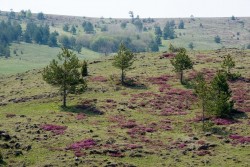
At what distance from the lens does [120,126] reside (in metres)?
63.2

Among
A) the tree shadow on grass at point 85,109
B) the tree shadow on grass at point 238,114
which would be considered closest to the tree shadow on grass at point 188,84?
the tree shadow on grass at point 238,114

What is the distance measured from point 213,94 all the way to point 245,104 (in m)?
13.1

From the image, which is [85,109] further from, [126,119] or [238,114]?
[238,114]

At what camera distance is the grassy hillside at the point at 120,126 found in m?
50.2

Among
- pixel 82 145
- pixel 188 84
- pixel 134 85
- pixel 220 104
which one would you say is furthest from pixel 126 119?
pixel 188 84

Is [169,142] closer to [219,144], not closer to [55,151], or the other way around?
[219,144]

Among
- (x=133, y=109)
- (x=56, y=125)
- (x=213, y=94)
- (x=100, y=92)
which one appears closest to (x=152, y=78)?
(x=100, y=92)

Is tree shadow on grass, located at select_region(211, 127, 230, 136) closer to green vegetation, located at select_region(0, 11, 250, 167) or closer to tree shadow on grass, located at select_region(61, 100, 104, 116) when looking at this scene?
green vegetation, located at select_region(0, 11, 250, 167)

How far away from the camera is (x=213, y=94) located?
65.6 m

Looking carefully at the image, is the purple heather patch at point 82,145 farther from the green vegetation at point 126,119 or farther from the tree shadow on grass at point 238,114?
the tree shadow on grass at point 238,114

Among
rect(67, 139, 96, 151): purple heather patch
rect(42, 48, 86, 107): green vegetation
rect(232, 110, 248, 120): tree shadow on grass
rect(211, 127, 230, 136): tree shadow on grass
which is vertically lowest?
rect(67, 139, 96, 151): purple heather patch

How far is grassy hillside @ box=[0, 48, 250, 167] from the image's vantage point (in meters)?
50.2

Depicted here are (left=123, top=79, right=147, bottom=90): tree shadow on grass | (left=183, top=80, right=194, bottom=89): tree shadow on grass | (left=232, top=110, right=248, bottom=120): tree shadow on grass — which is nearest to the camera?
(left=232, top=110, right=248, bottom=120): tree shadow on grass

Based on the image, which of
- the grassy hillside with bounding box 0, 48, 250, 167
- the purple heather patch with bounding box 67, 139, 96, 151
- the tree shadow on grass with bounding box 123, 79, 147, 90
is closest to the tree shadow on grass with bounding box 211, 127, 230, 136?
the grassy hillside with bounding box 0, 48, 250, 167
